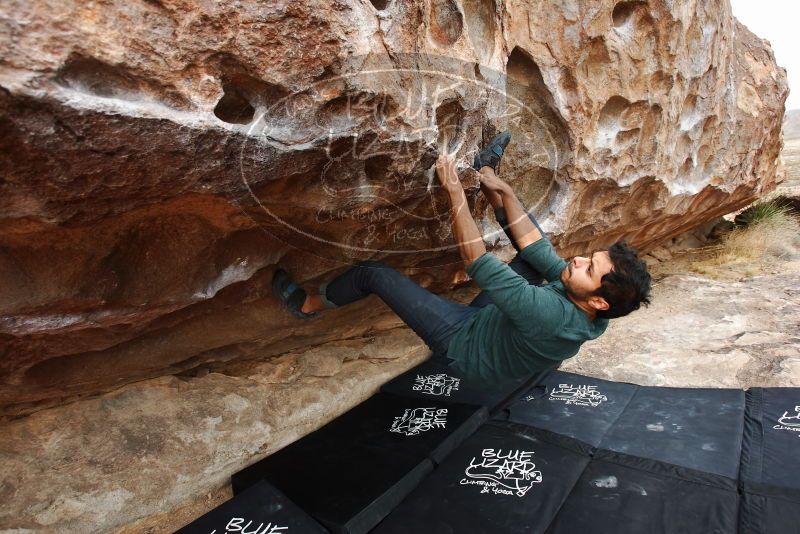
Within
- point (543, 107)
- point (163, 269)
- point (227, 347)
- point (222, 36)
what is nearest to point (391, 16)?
point (222, 36)

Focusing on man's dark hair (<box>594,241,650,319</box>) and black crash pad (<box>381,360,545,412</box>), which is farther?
black crash pad (<box>381,360,545,412</box>)

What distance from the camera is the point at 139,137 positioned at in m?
1.10

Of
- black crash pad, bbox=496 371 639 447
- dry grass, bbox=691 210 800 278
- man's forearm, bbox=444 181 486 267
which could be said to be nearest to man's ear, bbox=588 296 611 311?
man's forearm, bbox=444 181 486 267

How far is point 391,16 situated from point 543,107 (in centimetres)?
119

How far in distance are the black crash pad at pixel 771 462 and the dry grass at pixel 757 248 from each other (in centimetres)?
260

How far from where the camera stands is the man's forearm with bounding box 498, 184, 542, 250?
6.86 feet

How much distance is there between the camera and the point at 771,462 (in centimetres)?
191

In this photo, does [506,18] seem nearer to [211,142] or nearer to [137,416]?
[211,142]
